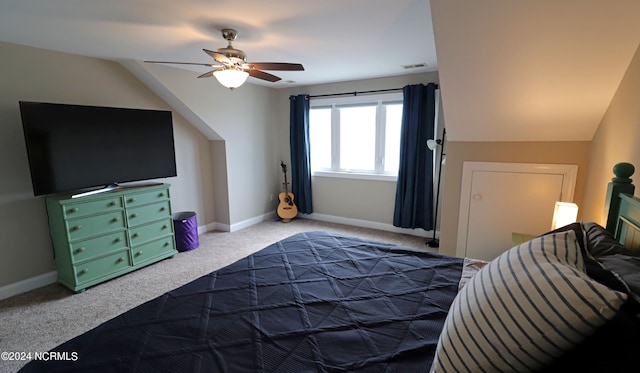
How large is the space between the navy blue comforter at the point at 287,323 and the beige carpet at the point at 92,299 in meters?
1.48

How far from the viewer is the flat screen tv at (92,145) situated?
250 cm

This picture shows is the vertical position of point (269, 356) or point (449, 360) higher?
point (449, 360)

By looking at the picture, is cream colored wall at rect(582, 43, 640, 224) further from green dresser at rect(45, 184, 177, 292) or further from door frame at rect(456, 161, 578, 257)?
green dresser at rect(45, 184, 177, 292)

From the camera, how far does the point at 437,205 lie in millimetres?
3955

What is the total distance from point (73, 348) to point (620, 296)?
167cm

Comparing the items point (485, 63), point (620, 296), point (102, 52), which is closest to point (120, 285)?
point (102, 52)

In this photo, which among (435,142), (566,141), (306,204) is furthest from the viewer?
(306,204)

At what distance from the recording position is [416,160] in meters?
3.99

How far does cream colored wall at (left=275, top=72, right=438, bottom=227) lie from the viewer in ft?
13.9

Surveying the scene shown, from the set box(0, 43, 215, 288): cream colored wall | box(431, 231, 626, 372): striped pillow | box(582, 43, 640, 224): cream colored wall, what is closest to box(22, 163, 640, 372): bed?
box(431, 231, 626, 372): striped pillow

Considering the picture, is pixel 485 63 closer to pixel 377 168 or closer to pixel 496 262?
pixel 496 262

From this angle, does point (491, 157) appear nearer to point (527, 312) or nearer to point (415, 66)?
point (415, 66)

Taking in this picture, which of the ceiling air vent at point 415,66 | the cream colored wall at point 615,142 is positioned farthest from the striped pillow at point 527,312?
the ceiling air vent at point 415,66

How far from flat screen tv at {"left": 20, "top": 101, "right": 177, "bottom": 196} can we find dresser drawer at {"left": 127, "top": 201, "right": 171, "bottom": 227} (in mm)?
339
